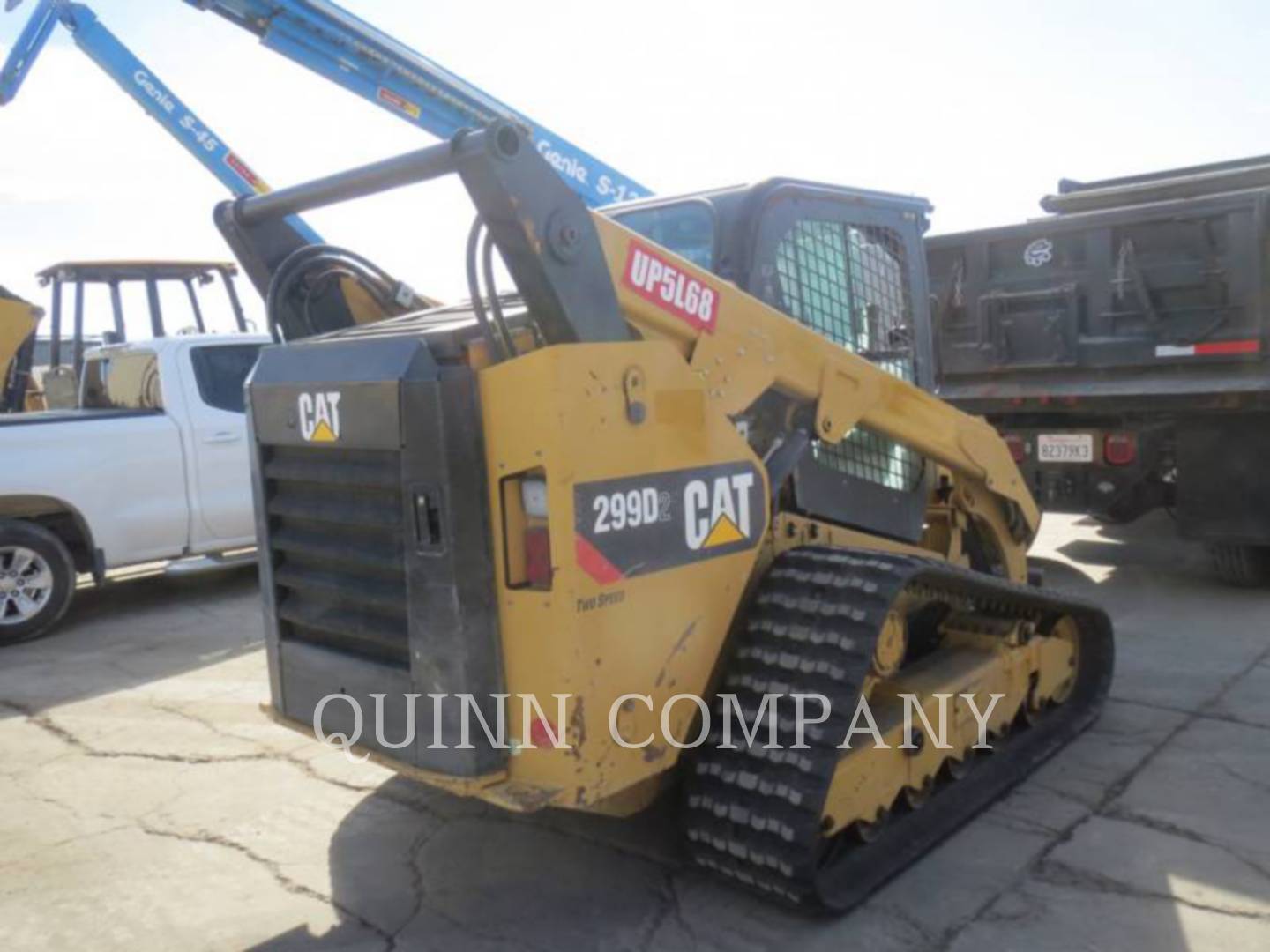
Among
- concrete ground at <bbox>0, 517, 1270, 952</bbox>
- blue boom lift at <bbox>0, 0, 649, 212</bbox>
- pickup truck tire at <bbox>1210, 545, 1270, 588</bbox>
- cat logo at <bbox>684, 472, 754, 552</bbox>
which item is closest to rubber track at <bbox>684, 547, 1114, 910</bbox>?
concrete ground at <bbox>0, 517, 1270, 952</bbox>

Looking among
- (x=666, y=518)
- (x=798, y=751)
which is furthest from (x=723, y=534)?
(x=798, y=751)

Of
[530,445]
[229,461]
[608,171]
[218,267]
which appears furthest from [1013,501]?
[218,267]

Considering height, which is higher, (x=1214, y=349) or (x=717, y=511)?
(x=1214, y=349)

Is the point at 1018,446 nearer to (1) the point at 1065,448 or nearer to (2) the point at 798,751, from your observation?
(1) the point at 1065,448

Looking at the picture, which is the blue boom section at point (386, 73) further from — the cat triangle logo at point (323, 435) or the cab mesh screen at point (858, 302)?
the cat triangle logo at point (323, 435)

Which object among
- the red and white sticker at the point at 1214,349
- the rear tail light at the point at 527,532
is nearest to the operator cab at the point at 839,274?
the rear tail light at the point at 527,532

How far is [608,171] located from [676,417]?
732 centimetres

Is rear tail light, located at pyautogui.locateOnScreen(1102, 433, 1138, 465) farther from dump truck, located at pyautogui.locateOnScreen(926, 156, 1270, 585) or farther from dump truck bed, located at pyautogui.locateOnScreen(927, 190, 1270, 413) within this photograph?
dump truck bed, located at pyautogui.locateOnScreen(927, 190, 1270, 413)

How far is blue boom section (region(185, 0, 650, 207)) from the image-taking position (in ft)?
28.9

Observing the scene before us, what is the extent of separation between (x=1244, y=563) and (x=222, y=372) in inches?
271

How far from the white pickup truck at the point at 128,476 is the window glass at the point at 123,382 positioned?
0.04 ft

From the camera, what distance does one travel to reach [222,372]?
26.2 feet

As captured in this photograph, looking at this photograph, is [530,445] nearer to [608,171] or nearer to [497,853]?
[497,853]

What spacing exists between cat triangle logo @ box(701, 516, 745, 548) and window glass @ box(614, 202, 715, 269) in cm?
95
